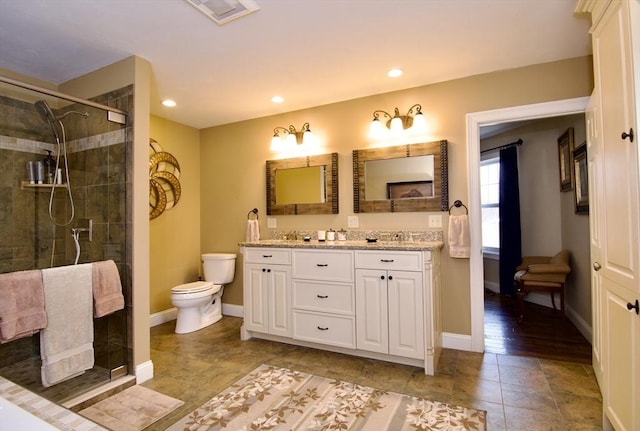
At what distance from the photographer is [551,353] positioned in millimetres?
2717

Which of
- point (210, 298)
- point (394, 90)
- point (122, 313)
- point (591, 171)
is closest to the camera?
point (591, 171)

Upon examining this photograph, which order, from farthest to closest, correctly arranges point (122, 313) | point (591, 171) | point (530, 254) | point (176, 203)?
point (530, 254) → point (176, 203) → point (122, 313) → point (591, 171)

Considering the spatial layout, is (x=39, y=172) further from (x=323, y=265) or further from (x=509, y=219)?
(x=509, y=219)

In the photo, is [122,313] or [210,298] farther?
[210,298]

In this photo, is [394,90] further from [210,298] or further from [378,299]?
[210,298]

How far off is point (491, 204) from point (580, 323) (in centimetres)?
217

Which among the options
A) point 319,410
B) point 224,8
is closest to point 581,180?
point 319,410

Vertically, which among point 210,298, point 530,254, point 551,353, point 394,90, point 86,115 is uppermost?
point 394,90

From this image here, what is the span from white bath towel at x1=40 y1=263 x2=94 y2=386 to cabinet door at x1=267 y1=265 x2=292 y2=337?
1.36m

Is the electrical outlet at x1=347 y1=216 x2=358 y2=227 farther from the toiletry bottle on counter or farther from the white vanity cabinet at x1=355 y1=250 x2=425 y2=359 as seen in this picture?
the toiletry bottle on counter

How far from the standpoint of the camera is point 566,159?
3736 mm

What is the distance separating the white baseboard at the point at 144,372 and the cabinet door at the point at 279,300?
100 centimetres

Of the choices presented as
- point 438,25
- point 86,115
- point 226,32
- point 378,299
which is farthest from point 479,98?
point 86,115

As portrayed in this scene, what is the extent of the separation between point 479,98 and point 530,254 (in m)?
2.72
